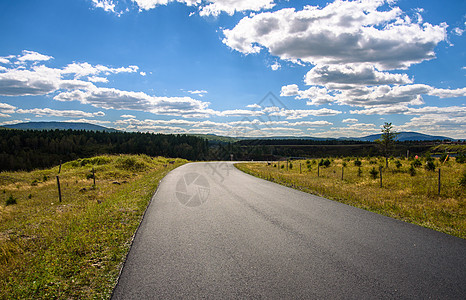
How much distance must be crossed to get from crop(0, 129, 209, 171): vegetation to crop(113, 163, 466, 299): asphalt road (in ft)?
310

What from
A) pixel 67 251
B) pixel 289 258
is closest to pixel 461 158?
pixel 289 258

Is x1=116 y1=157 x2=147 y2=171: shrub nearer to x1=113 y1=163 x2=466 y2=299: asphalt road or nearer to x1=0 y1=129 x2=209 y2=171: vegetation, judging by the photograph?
x1=113 y1=163 x2=466 y2=299: asphalt road

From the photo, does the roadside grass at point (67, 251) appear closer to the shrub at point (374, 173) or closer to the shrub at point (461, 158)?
the shrub at point (374, 173)

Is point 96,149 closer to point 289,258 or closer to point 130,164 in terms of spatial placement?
point 130,164

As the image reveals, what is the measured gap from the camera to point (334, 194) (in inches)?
490

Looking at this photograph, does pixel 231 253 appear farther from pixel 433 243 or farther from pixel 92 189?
pixel 92 189

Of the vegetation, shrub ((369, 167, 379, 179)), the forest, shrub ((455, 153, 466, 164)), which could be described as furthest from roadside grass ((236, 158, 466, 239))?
the vegetation

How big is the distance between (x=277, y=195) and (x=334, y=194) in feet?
9.80

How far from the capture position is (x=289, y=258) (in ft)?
15.7

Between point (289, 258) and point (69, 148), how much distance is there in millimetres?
118339

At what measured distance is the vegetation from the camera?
90506mm

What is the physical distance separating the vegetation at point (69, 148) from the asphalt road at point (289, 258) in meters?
94.3

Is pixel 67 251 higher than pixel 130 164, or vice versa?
pixel 67 251

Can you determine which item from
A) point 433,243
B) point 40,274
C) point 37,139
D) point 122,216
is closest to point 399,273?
point 433,243
